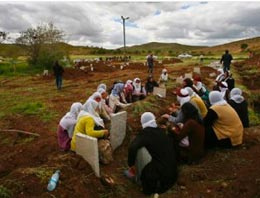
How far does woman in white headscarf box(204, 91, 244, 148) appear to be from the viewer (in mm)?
6074

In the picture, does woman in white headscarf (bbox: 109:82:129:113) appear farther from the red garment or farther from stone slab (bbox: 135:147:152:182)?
stone slab (bbox: 135:147:152:182)

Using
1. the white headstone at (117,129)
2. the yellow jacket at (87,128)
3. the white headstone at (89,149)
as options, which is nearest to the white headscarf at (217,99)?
the white headstone at (117,129)

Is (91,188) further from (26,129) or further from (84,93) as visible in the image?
(84,93)

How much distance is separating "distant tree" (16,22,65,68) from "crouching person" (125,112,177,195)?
26467mm

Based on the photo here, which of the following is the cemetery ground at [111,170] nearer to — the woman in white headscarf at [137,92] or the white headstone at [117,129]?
the white headstone at [117,129]

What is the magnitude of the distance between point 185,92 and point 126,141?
1682mm

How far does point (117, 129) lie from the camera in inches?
268

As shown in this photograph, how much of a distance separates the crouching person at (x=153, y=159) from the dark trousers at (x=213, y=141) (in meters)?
1.30

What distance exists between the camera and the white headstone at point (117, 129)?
21.8 feet

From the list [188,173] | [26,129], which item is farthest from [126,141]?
[26,129]

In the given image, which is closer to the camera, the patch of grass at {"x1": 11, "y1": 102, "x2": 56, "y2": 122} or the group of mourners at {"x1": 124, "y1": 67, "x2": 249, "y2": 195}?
the group of mourners at {"x1": 124, "y1": 67, "x2": 249, "y2": 195}

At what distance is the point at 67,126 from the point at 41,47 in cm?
2603

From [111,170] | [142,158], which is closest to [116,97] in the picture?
[111,170]

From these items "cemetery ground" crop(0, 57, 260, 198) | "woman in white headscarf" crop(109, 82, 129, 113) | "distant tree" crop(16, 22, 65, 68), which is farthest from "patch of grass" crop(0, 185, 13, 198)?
"distant tree" crop(16, 22, 65, 68)
